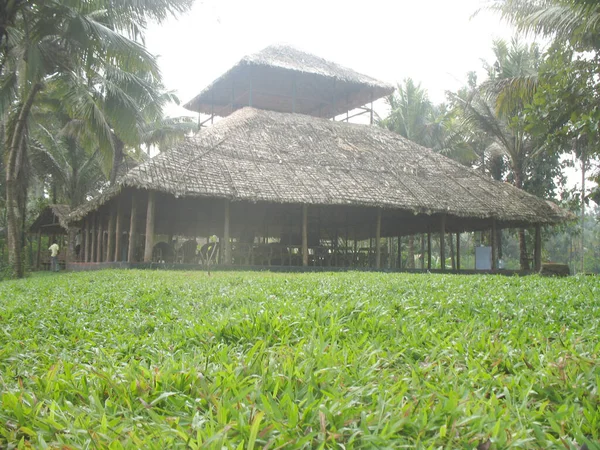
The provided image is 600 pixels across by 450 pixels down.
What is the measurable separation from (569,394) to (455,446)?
2.81ft

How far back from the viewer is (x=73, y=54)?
1204 centimetres

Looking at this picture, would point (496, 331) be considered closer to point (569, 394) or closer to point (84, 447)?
point (569, 394)

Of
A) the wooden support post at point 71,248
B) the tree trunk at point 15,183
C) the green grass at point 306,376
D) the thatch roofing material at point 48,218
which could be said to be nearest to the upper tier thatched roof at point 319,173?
the tree trunk at point 15,183

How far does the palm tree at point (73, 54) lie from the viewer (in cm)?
1057

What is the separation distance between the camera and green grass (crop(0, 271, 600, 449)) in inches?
73.0

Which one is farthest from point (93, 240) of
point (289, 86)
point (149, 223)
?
point (289, 86)

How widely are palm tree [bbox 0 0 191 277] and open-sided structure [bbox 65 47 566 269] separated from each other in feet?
6.93

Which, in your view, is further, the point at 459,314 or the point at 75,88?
the point at 75,88

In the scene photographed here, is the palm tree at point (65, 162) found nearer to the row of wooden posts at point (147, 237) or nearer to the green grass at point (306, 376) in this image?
the row of wooden posts at point (147, 237)

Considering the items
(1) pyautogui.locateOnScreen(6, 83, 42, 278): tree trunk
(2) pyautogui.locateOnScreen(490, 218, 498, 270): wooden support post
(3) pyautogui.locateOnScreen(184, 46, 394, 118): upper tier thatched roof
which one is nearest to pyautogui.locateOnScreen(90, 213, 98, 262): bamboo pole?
(1) pyautogui.locateOnScreen(6, 83, 42, 278): tree trunk

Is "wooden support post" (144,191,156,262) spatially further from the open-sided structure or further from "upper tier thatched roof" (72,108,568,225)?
"upper tier thatched roof" (72,108,568,225)

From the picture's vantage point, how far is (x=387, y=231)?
22.2 m

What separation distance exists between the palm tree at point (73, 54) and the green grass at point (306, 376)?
26.3 ft

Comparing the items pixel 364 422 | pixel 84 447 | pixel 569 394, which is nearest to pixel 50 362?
pixel 84 447
